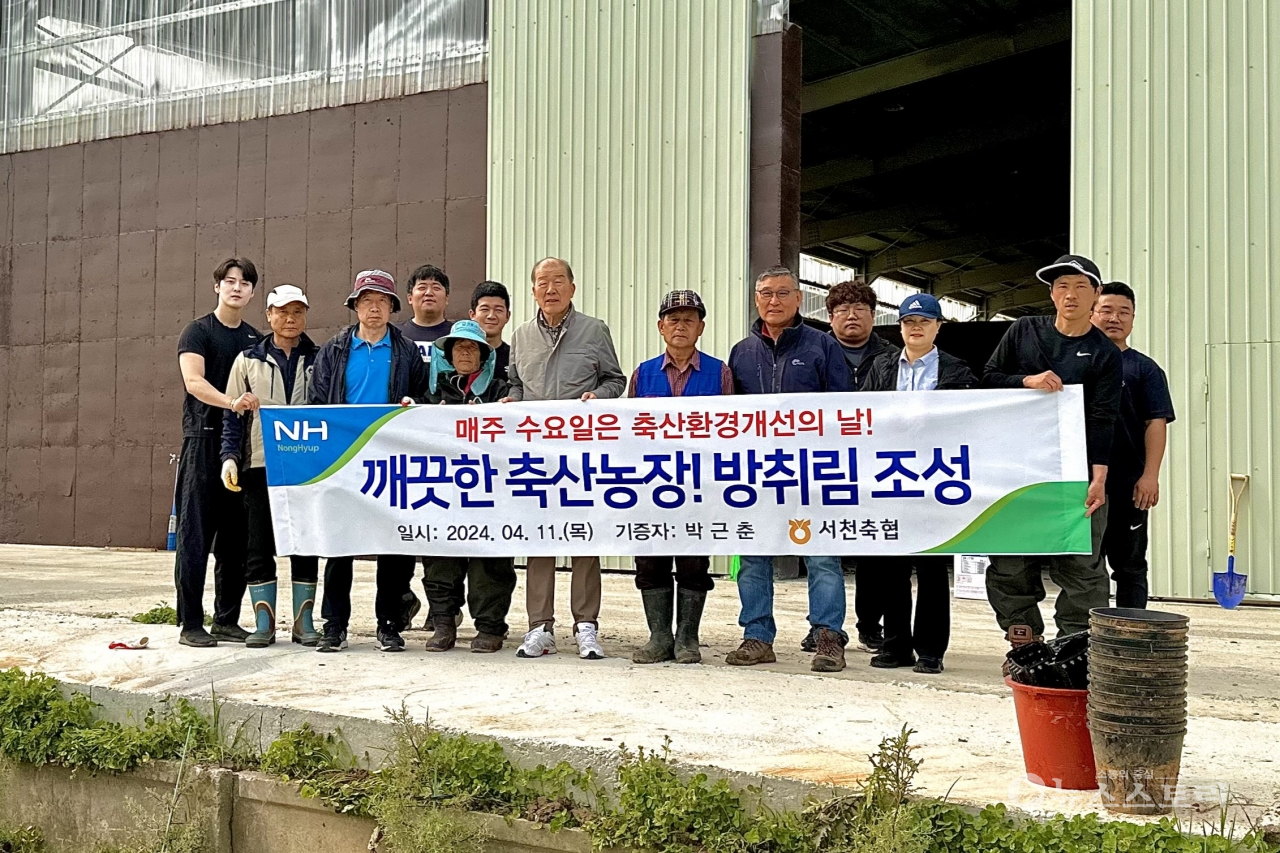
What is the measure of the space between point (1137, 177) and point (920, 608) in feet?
17.8

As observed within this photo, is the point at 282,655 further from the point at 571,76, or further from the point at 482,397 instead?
the point at 571,76

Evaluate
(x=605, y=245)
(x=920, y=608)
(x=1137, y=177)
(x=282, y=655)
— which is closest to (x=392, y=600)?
(x=282, y=655)

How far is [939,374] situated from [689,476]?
1190 millimetres

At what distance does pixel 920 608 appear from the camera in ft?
17.2

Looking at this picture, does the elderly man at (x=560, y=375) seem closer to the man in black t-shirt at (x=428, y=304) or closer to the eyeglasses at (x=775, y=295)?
the eyeglasses at (x=775, y=295)

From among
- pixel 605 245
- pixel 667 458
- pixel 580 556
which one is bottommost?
pixel 580 556

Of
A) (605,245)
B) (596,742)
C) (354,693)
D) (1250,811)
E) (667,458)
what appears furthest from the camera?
(605,245)

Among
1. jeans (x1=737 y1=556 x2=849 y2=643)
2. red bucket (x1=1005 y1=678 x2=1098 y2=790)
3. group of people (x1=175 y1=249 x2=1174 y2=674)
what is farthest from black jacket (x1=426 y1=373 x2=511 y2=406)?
red bucket (x1=1005 y1=678 x2=1098 y2=790)

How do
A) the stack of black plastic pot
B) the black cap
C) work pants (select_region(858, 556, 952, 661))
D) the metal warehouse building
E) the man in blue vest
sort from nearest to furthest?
the stack of black plastic pot → the black cap → work pants (select_region(858, 556, 952, 661)) → the man in blue vest → the metal warehouse building

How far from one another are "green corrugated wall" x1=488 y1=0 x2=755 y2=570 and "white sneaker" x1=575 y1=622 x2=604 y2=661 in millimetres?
5271

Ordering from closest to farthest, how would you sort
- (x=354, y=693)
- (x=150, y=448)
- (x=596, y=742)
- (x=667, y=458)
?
(x=596, y=742) → (x=354, y=693) → (x=667, y=458) → (x=150, y=448)

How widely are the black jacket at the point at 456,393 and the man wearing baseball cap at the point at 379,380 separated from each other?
0.09m

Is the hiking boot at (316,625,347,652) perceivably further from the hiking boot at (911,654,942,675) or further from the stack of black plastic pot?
the stack of black plastic pot

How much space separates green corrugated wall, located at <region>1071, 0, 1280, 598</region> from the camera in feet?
28.3
